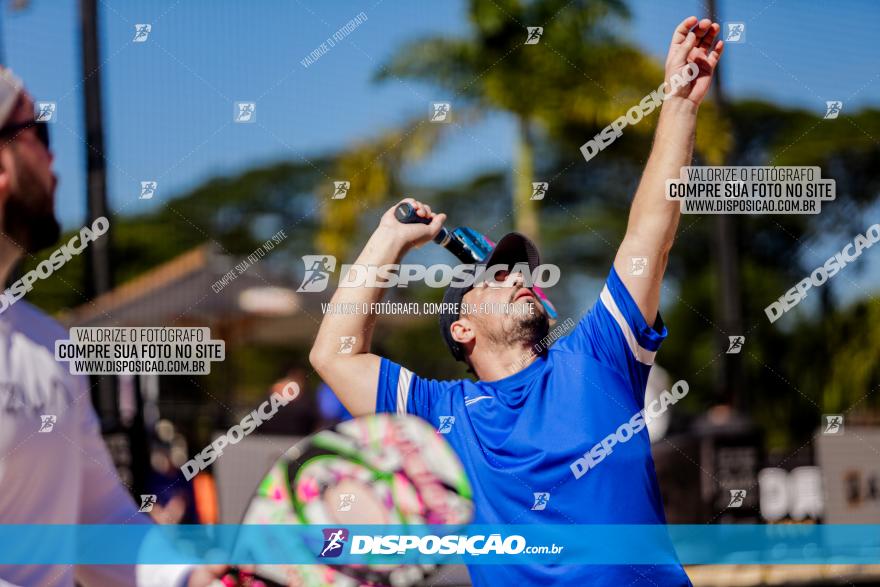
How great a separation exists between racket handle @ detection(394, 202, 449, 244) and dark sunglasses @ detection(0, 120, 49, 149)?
1.36 metres

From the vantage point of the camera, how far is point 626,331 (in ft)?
11.2

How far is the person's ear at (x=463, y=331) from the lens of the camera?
365 centimetres

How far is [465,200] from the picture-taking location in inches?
154

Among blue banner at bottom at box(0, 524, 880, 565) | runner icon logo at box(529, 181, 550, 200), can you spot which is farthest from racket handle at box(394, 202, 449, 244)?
blue banner at bottom at box(0, 524, 880, 565)

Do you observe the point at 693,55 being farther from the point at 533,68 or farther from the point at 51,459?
the point at 51,459

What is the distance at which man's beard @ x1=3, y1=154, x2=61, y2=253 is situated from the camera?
3783 mm

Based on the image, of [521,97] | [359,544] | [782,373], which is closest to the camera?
[359,544]

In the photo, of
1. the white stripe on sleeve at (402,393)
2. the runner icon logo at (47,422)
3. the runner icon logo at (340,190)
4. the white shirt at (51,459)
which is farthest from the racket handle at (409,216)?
the runner icon logo at (47,422)

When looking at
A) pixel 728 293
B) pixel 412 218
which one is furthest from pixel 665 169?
pixel 728 293

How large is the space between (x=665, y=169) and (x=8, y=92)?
95.5 inches

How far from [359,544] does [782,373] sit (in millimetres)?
1913

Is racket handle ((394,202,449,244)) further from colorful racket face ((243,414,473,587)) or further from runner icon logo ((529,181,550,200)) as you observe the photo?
colorful racket face ((243,414,473,587))

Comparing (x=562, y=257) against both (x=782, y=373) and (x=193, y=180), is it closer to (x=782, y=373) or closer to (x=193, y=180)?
(x=782, y=373)

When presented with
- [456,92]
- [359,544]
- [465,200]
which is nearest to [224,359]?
[359,544]
